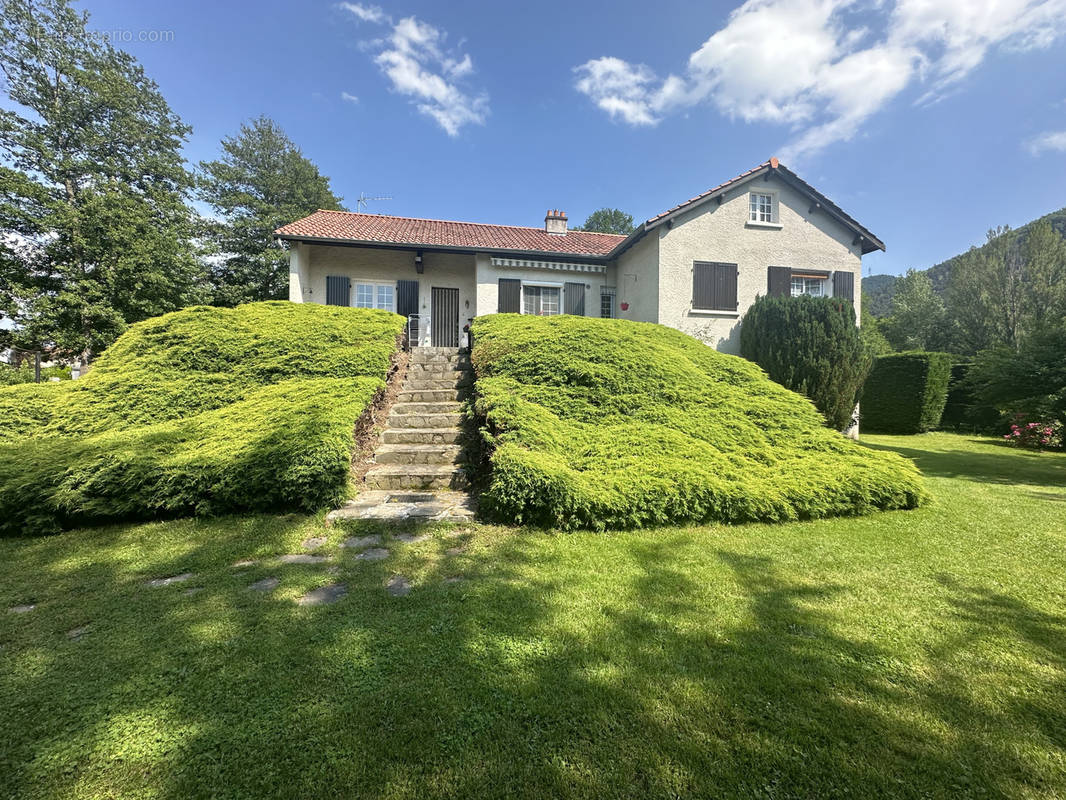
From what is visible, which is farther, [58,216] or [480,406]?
[58,216]

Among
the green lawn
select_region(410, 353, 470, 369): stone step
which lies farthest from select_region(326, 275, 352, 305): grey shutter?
the green lawn

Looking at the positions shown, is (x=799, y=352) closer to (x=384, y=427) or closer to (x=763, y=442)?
(x=763, y=442)

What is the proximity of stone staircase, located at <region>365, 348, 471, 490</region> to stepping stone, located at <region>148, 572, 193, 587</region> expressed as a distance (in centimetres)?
197

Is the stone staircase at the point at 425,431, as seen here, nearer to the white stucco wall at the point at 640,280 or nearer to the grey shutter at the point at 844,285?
the white stucco wall at the point at 640,280

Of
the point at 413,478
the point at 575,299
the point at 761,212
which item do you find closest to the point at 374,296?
the point at 575,299

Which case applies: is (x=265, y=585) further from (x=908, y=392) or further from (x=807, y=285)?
(x=908, y=392)

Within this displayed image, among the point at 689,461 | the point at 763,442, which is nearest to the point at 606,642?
the point at 689,461

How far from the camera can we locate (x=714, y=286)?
11.8 m

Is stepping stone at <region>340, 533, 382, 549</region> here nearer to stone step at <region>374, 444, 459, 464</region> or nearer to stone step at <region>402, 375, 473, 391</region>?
stone step at <region>374, 444, 459, 464</region>

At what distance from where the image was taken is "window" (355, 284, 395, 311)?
1252cm

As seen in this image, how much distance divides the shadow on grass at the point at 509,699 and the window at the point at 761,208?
39.1 ft

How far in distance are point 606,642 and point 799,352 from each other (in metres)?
10.2

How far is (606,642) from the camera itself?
7.87 feet

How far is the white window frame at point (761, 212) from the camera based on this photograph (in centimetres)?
1213
